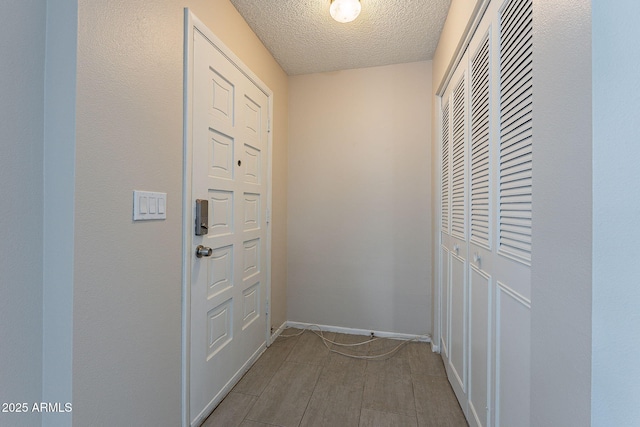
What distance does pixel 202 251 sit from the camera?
145 centimetres

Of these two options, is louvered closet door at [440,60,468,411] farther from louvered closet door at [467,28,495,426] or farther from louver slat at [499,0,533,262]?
louver slat at [499,0,533,262]

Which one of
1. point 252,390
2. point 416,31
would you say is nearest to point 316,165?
point 416,31

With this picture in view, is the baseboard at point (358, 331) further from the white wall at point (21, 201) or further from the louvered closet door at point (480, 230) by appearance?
the white wall at point (21, 201)

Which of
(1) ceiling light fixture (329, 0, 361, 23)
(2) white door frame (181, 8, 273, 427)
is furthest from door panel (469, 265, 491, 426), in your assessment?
(1) ceiling light fixture (329, 0, 361, 23)

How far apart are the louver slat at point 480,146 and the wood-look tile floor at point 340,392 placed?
1060 millimetres

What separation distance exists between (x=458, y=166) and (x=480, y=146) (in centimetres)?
38

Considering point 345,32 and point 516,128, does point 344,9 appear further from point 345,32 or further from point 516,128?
point 516,128

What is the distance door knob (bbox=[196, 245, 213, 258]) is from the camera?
1445 mm

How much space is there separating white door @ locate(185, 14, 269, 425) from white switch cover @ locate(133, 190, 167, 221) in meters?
0.19

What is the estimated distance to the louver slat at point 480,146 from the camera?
4.02 ft

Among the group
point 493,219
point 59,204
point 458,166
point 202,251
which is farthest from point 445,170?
point 59,204
